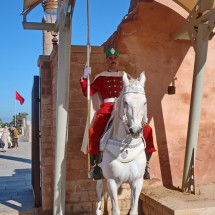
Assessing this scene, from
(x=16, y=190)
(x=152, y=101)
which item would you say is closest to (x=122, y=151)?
(x=152, y=101)

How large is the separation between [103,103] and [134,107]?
63.9 inches

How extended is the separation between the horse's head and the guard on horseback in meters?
1.07

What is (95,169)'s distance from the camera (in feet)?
16.9

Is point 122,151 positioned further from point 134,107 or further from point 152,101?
point 152,101

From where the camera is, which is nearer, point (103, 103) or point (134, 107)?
point (134, 107)

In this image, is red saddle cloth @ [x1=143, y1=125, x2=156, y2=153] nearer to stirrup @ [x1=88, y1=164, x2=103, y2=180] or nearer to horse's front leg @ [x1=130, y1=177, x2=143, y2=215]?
horse's front leg @ [x1=130, y1=177, x2=143, y2=215]

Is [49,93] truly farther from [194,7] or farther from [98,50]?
[194,7]

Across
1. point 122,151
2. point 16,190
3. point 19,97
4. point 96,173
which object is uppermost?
point 19,97

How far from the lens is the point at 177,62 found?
7430 mm

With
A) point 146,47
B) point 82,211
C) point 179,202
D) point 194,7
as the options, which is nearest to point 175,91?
point 146,47

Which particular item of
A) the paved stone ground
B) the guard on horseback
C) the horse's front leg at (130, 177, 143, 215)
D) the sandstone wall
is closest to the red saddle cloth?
the guard on horseback

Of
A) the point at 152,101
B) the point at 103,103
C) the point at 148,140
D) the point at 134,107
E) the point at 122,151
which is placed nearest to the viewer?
the point at 134,107

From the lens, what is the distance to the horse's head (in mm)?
3891

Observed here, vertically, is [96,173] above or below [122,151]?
below
